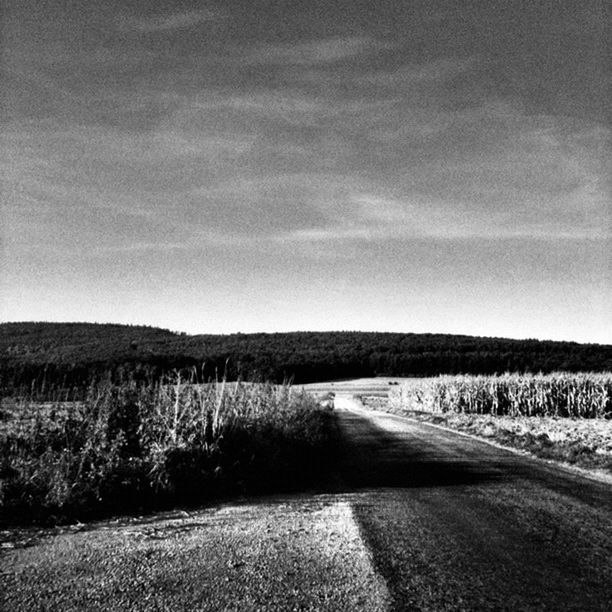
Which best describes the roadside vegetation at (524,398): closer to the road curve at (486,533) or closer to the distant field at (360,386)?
the road curve at (486,533)

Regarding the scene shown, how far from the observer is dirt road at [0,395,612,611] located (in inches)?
197

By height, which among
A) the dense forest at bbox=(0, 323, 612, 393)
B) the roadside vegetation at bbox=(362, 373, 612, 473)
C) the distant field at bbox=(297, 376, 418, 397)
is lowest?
the distant field at bbox=(297, 376, 418, 397)

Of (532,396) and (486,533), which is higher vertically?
(532,396)

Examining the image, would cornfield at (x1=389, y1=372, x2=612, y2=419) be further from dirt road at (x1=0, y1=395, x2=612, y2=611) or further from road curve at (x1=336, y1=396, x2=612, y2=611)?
dirt road at (x1=0, y1=395, x2=612, y2=611)

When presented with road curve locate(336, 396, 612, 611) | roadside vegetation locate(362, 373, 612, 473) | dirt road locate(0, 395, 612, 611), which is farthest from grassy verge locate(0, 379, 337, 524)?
roadside vegetation locate(362, 373, 612, 473)

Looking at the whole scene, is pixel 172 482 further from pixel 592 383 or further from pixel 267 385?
pixel 592 383

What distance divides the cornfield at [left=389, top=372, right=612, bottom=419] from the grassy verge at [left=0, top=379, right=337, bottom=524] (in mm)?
28017

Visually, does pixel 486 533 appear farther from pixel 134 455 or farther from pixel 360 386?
pixel 360 386

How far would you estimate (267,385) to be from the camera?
18781 mm

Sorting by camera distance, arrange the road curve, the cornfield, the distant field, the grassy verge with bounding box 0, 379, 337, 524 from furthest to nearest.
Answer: the distant field < the cornfield < the grassy verge with bounding box 0, 379, 337, 524 < the road curve

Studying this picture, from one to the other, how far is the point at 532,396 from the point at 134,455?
110 ft

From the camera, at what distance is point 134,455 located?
1035cm

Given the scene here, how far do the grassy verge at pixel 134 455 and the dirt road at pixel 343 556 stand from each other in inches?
31.2

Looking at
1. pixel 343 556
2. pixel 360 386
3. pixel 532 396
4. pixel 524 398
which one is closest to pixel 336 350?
pixel 360 386
